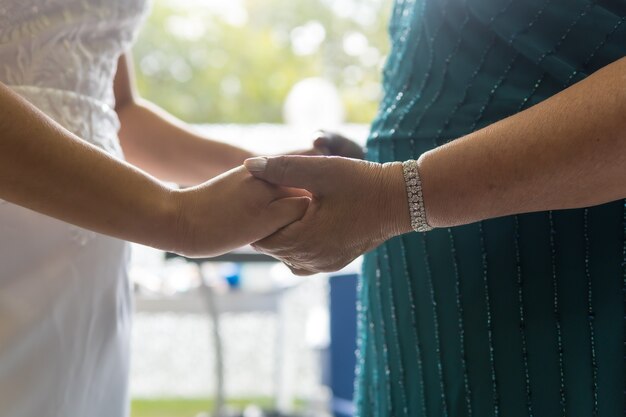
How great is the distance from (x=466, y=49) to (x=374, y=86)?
7.07 meters

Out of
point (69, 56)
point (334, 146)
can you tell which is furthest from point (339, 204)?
point (69, 56)

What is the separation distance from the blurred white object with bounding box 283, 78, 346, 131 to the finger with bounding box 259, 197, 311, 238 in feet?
14.1

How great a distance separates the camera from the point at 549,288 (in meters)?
0.98

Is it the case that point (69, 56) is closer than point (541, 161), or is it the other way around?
point (541, 161)

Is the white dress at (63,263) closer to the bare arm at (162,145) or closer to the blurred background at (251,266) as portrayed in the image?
the bare arm at (162,145)

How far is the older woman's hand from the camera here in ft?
3.15

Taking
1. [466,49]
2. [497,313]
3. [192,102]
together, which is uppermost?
[192,102]

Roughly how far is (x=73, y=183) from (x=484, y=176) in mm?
472

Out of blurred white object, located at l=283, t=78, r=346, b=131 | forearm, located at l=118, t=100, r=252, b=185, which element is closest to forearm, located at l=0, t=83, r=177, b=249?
forearm, located at l=118, t=100, r=252, b=185

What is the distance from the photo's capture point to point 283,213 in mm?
1015

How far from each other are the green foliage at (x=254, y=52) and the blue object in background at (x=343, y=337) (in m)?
5.31

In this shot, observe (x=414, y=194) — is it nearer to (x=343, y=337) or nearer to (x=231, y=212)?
(x=231, y=212)

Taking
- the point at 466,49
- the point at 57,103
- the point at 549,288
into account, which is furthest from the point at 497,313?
the point at 57,103

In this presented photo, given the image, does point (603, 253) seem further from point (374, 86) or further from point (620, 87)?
point (374, 86)
